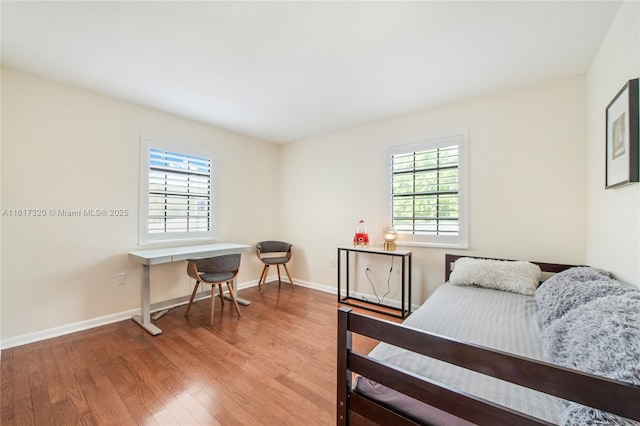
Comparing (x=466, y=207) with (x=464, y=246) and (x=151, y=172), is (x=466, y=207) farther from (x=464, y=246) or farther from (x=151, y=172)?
(x=151, y=172)

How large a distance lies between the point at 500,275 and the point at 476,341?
4.03 ft

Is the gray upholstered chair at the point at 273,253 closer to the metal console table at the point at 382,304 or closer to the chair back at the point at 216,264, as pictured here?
the metal console table at the point at 382,304

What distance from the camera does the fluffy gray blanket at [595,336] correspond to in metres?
0.75

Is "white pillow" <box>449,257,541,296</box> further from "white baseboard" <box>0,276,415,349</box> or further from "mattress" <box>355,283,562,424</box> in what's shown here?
"white baseboard" <box>0,276,415,349</box>

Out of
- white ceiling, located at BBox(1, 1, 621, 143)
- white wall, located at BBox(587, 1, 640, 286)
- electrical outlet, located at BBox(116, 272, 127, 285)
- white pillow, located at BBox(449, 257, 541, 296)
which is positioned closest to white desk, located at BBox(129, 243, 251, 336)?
electrical outlet, located at BBox(116, 272, 127, 285)

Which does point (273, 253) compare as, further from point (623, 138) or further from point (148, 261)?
point (623, 138)

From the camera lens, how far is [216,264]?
2.85m

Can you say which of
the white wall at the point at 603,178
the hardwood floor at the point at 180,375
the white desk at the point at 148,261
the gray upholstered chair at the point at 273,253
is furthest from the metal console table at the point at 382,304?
the white desk at the point at 148,261

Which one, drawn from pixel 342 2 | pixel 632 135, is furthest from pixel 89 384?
pixel 632 135

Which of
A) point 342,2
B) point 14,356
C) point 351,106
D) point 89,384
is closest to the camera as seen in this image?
point 342,2

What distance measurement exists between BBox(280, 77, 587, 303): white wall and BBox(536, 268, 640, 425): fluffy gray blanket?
38.8 inches

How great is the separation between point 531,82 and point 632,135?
54.9 inches

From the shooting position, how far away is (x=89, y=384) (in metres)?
1.82

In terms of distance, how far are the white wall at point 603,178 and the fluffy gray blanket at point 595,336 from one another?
10.3 inches
